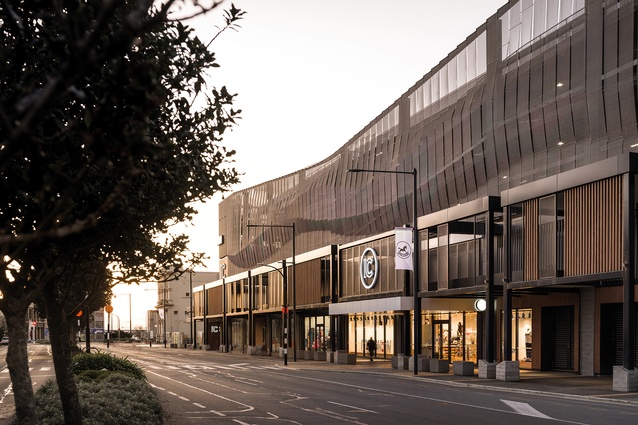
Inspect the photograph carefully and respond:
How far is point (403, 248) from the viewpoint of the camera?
3853cm

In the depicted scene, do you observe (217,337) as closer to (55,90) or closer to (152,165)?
(152,165)

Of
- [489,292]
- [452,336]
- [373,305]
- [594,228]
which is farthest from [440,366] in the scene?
[594,228]

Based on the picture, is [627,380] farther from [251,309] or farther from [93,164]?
[251,309]

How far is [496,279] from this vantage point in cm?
3694

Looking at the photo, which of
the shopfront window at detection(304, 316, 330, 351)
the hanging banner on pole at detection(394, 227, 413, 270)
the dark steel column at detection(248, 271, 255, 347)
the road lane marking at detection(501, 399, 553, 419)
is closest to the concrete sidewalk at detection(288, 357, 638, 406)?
the road lane marking at detection(501, 399, 553, 419)

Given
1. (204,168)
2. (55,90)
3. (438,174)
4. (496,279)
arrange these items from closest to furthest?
(55,90) → (204,168) → (496,279) → (438,174)

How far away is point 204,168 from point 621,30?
26.2 meters

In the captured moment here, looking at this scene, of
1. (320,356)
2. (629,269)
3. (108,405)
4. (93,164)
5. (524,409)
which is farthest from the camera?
(320,356)

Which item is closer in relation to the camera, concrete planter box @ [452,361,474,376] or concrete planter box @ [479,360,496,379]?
concrete planter box @ [479,360,496,379]

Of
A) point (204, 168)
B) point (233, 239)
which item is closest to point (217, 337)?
point (233, 239)

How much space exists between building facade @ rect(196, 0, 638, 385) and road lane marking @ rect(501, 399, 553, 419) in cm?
514

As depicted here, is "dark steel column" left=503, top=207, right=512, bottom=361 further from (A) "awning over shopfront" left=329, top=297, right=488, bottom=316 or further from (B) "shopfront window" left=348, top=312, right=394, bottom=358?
(B) "shopfront window" left=348, top=312, right=394, bottom=358

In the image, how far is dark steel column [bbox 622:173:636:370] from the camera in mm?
27000

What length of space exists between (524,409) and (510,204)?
14127 mm
